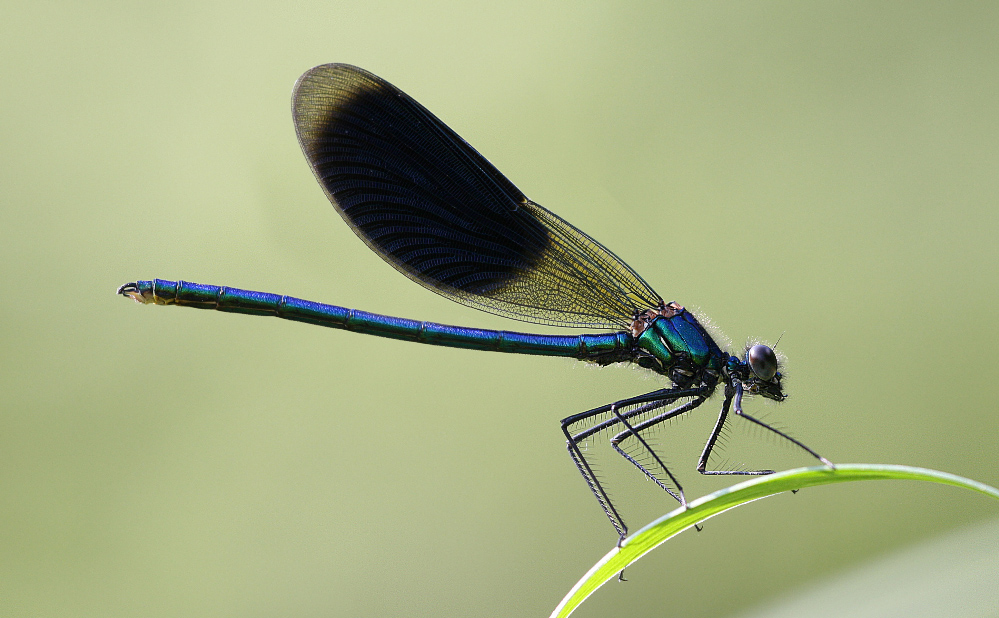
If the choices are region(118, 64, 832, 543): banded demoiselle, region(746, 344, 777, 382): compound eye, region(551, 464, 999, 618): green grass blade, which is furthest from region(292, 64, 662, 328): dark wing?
region(551, 464, 999, 618): green grass blade

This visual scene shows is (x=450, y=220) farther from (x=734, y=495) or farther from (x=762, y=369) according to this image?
(x=734, y=495)

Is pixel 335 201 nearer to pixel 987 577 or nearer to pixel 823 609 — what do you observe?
pixel 823 609

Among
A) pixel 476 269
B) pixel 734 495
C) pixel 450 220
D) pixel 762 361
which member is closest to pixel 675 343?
pixel 762 361

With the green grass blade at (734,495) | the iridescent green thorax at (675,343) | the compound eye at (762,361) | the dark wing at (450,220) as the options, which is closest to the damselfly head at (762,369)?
the compound eye at (762,361)

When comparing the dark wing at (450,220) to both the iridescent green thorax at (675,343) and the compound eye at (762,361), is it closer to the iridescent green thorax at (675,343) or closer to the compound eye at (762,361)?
the iridescent green thorax at (675,343)

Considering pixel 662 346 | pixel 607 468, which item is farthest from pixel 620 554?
pixel 607 468
